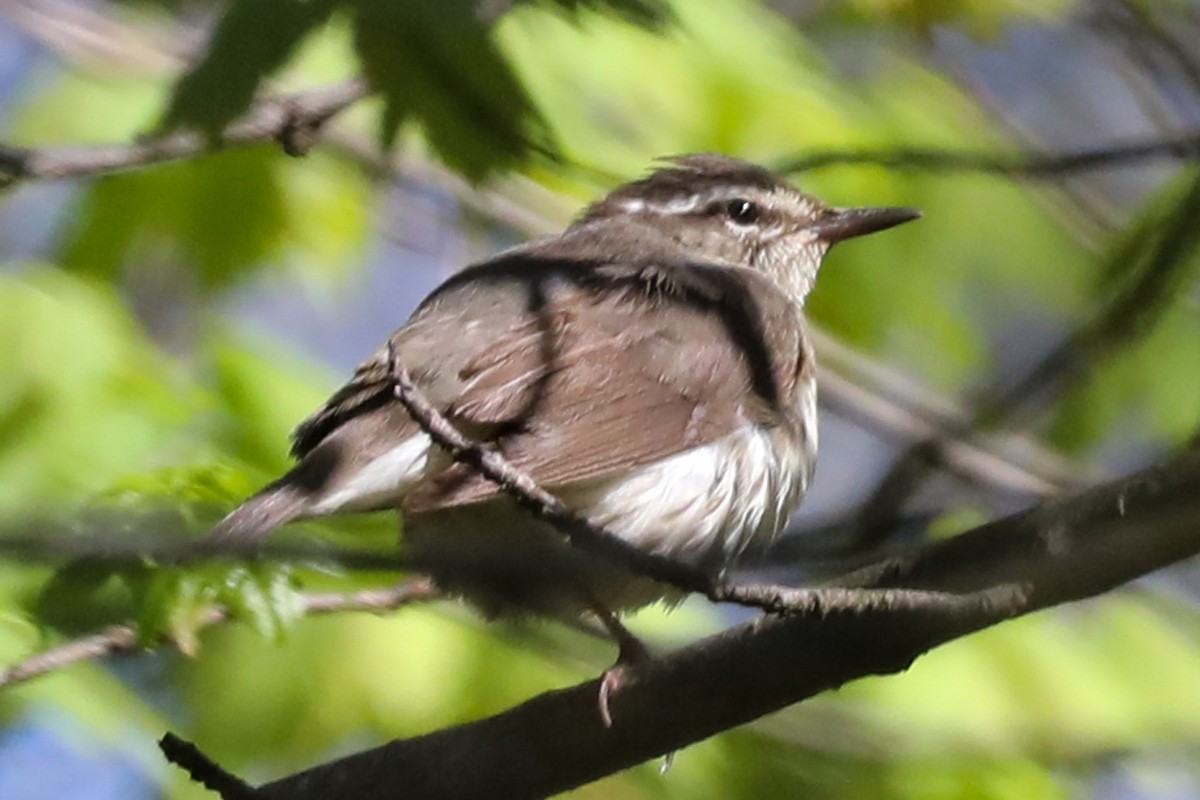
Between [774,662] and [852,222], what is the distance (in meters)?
2.24

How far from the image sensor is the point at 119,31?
5461 mm

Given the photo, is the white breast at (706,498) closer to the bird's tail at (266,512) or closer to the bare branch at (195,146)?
the bird's tail at (266,512)

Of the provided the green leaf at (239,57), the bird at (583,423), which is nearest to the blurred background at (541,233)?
the green leaf at (239,57)

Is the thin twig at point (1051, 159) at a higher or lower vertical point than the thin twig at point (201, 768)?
higher

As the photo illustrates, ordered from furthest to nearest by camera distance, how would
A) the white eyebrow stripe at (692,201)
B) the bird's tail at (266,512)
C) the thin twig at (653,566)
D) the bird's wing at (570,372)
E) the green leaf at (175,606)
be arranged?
the white eyebrow stripe at (692,201) < the bird's wing at (570,372) < the green leaf at (175,606) < the bird's tail at (266,512) < the thin twig at (653,566)

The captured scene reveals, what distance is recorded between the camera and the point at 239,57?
2.74 m

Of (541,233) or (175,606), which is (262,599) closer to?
(175,606)

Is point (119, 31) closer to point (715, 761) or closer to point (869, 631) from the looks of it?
point (715, 761)

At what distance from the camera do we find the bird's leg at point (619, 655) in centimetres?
353

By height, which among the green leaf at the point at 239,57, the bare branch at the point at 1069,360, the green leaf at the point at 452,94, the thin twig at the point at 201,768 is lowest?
the thin twig at the point at 201,768

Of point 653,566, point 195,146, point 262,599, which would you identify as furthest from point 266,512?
point 653,566

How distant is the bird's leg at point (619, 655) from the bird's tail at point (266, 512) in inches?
28.0

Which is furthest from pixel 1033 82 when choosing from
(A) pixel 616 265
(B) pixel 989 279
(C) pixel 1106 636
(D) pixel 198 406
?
(D) pixel 198 406

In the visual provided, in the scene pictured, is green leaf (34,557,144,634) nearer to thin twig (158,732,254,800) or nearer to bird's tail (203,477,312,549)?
bird's tail (203,477,312,549)
